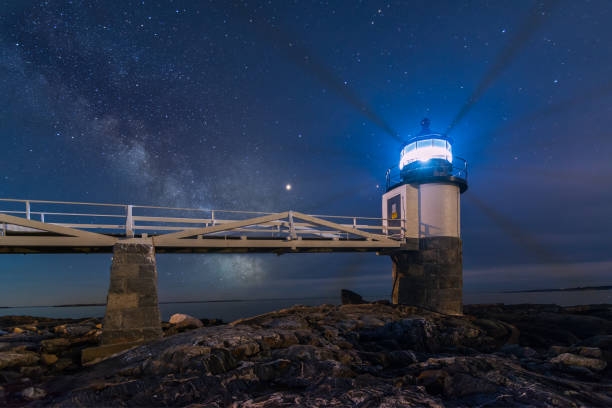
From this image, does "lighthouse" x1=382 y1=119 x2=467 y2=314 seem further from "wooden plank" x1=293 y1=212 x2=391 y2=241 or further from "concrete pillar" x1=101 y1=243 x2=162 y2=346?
"concrete pillar" x1=101 y1=243 x2=162 y2=346

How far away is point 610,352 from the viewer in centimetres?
846

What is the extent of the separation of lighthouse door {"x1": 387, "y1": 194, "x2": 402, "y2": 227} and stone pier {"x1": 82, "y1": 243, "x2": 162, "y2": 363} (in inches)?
461

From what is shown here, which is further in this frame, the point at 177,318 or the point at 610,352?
the point at 177,318

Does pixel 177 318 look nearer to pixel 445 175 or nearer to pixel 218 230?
pixel 218 230

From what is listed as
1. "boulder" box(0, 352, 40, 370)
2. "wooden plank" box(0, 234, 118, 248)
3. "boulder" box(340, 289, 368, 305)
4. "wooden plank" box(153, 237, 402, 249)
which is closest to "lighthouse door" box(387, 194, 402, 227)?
"wooden plank" box(153, 237, 402, 249)

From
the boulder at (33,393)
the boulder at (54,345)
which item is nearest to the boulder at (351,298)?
the boulder at (54,345)

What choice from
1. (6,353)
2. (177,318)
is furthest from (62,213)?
(177,318)

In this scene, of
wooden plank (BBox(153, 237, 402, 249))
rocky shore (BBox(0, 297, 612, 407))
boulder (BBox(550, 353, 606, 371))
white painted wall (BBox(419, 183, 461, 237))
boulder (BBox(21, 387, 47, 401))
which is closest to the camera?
rocky shore (BBox(0, 297, 612, 407))

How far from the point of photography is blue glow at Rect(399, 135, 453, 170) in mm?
16266

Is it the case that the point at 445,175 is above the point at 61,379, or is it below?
above

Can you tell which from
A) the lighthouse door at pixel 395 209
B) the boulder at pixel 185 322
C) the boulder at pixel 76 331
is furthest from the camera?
the lighthouse door at pixel 395 209

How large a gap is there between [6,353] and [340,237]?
11874mm

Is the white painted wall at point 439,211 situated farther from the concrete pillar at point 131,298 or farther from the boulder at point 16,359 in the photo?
the boulder at point 16,359

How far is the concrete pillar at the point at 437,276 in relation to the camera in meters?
14.5
